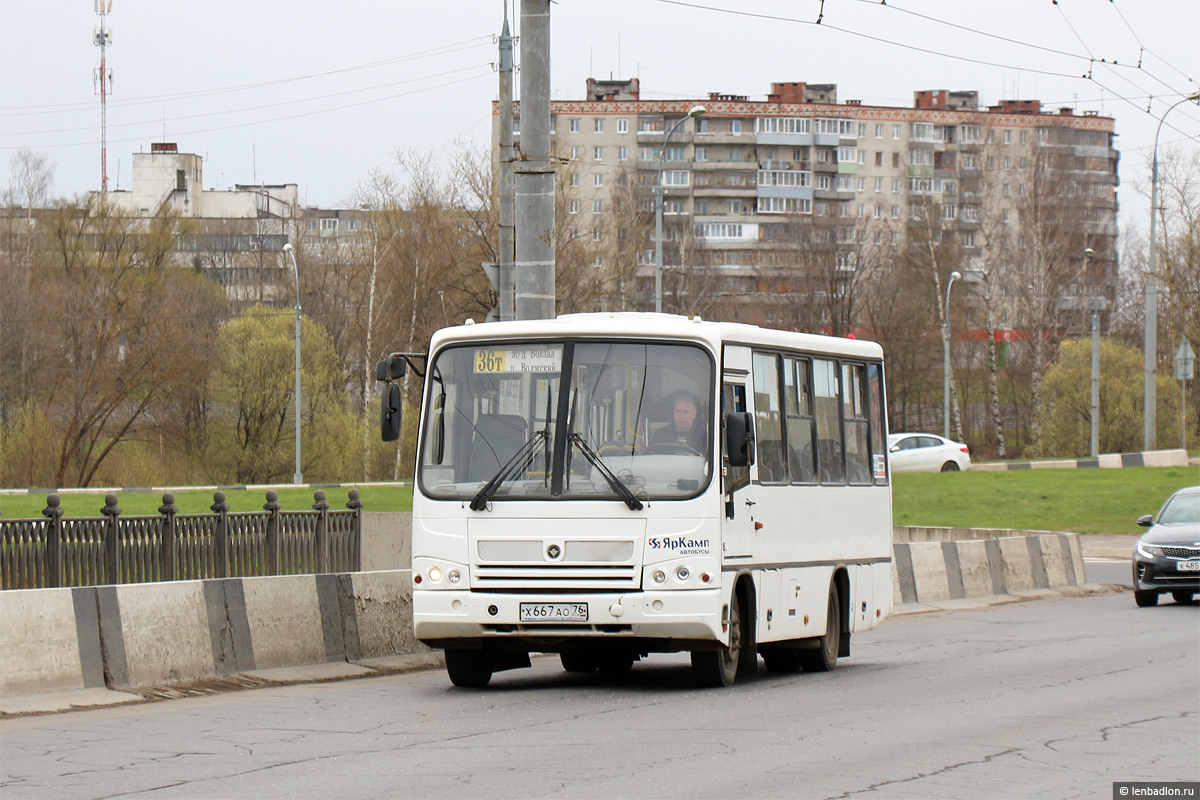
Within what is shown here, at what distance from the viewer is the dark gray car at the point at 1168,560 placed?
21.8m

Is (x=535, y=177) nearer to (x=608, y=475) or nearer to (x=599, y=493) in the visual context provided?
(x=608, y=475)

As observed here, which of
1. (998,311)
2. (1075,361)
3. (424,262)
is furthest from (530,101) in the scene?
(998,311)

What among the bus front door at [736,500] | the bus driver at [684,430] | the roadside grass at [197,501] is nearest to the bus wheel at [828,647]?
the bus front door at [736,500]

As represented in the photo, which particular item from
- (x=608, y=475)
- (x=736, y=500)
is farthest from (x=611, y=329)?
(x=736, y=500)

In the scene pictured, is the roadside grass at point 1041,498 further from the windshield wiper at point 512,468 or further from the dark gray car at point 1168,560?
the windshield wiper at point 512,468

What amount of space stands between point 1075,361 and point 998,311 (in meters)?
25.6

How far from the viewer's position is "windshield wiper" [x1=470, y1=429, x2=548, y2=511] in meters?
12.0

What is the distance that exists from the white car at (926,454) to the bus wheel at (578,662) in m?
42.9

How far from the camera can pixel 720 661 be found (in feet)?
40.3

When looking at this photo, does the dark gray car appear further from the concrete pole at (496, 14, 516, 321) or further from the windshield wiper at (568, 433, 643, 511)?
the windshield wiper at (568, 433, 643, 511)

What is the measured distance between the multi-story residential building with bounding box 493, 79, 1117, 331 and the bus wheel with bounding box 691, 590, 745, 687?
56444mm

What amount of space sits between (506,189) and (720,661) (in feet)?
30.4

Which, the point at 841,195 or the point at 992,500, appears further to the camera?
the point at 841,195

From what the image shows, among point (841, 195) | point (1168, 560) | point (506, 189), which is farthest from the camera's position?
point (841, 195)
